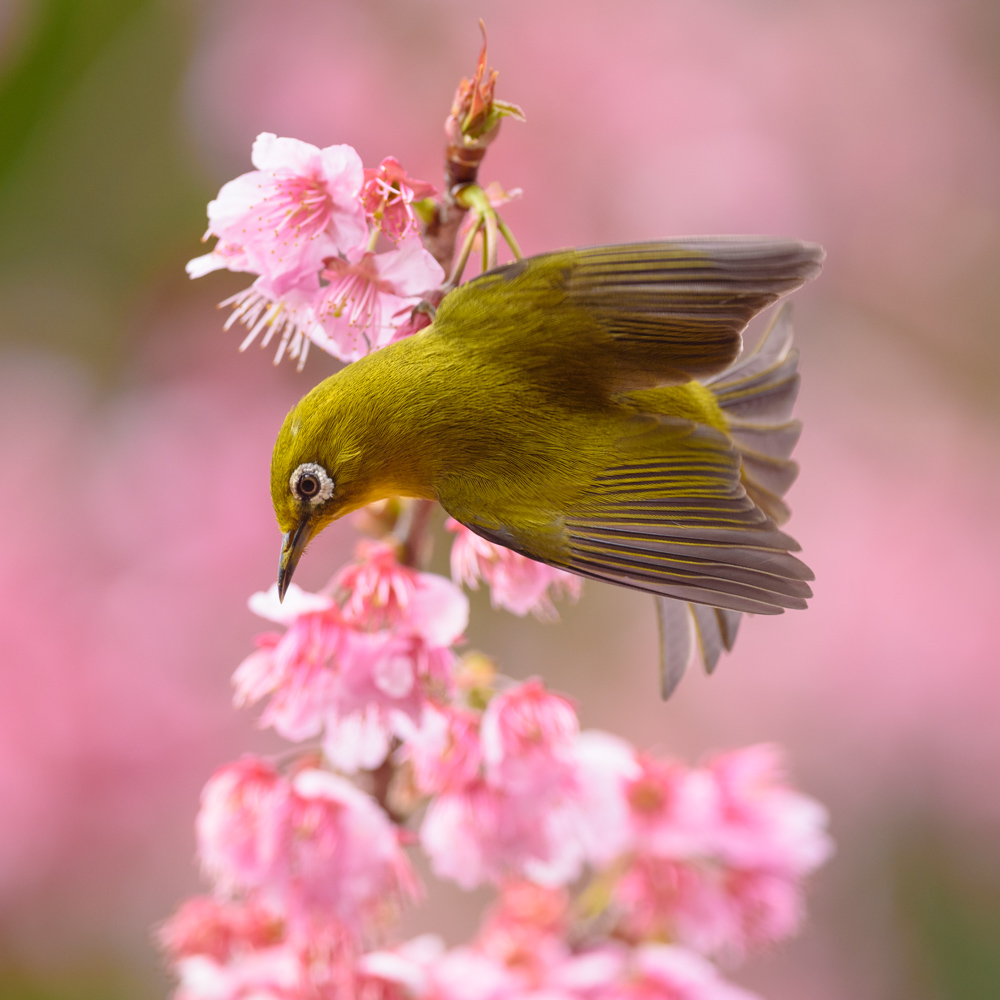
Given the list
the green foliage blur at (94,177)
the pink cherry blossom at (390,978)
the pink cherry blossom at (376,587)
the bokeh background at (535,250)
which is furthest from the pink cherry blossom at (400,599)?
the green foliage blur at (94,177)

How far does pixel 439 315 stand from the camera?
0.67 meters

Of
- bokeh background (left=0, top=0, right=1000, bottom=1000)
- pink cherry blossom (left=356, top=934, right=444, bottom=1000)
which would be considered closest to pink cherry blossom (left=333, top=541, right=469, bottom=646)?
pink cherry blossom (left=356, top=934, right=444, bottom=1000)

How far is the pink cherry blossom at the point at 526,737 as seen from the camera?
0.77 m

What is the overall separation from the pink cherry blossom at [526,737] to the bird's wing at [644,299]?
0.26 meters

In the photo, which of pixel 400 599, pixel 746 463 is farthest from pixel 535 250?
pixel 400 599

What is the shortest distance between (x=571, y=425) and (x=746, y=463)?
0.18 metres

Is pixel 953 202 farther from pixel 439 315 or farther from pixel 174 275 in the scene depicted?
pixel 439 315

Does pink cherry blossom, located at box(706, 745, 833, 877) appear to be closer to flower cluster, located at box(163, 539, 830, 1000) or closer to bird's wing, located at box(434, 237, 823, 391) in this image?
flower cluster, located at box(163, 539, 830, 1000)

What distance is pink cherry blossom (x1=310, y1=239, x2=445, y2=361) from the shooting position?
2.11 feet

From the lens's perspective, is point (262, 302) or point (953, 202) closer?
point (262, 302)

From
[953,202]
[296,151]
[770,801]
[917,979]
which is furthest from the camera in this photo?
[953,202]

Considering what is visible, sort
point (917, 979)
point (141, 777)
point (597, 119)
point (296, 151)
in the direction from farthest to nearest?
1. point (597, 119)
2. point (917, 979)
3. point (141, 777)
4. point (296, 151)

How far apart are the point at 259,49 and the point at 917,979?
6.84ft

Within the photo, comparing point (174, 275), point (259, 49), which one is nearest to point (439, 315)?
point (174, 275)
